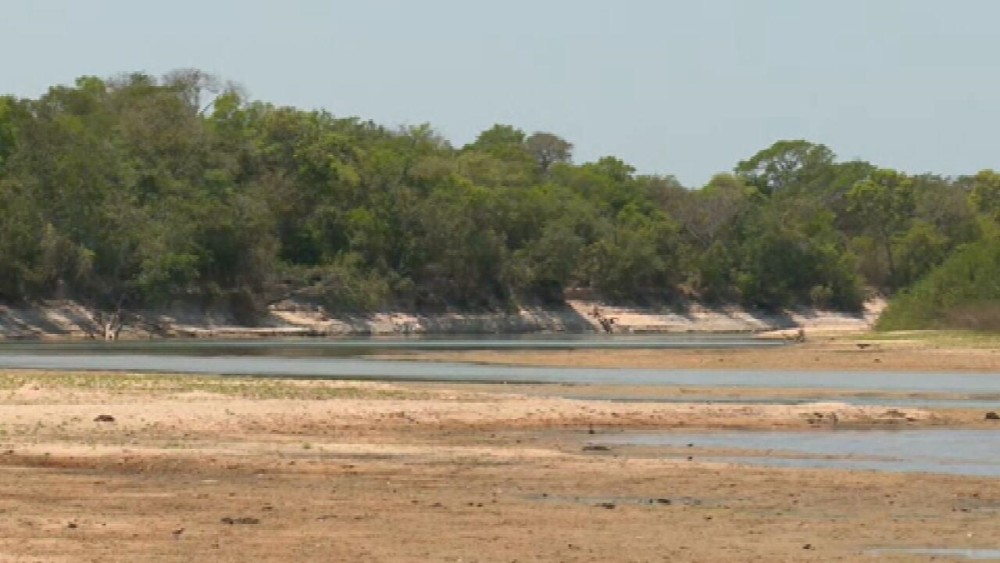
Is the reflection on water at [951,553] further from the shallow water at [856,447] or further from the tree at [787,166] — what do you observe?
the tree at [787,166]

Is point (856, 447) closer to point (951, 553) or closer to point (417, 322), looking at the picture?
point (951, 553)

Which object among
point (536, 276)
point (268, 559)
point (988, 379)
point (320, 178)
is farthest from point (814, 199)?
point (268, 559)

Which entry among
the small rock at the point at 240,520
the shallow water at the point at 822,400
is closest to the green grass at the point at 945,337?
the shallow water at the point at 822,400

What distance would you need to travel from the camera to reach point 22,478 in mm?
23078

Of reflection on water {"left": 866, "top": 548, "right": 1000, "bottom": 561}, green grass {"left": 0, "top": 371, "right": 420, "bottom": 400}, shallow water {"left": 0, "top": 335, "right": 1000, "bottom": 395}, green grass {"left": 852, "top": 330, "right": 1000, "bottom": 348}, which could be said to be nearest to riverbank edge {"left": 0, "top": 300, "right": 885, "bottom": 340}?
green grass {"left": 852, "top": 330, "right": 1000, "bottom": 348}

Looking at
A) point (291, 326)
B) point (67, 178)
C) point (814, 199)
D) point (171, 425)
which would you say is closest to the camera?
point (171, 425)

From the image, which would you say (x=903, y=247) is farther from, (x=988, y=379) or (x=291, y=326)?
(x=988, y=379)

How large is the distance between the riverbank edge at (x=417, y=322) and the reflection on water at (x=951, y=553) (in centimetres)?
7523

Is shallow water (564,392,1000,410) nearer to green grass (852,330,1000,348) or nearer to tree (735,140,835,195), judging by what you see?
green grass (852,330,1000,348)

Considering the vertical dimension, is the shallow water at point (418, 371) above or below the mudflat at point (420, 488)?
above

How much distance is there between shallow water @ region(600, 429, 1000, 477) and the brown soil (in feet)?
3.65

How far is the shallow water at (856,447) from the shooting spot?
27969mm

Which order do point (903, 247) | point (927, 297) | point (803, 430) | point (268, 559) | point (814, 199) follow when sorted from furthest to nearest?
point (814, 199) → point (903, 247) → point (927, 297) → point (803, 430) → point (268, 559)

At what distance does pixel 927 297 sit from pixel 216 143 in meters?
46.0
